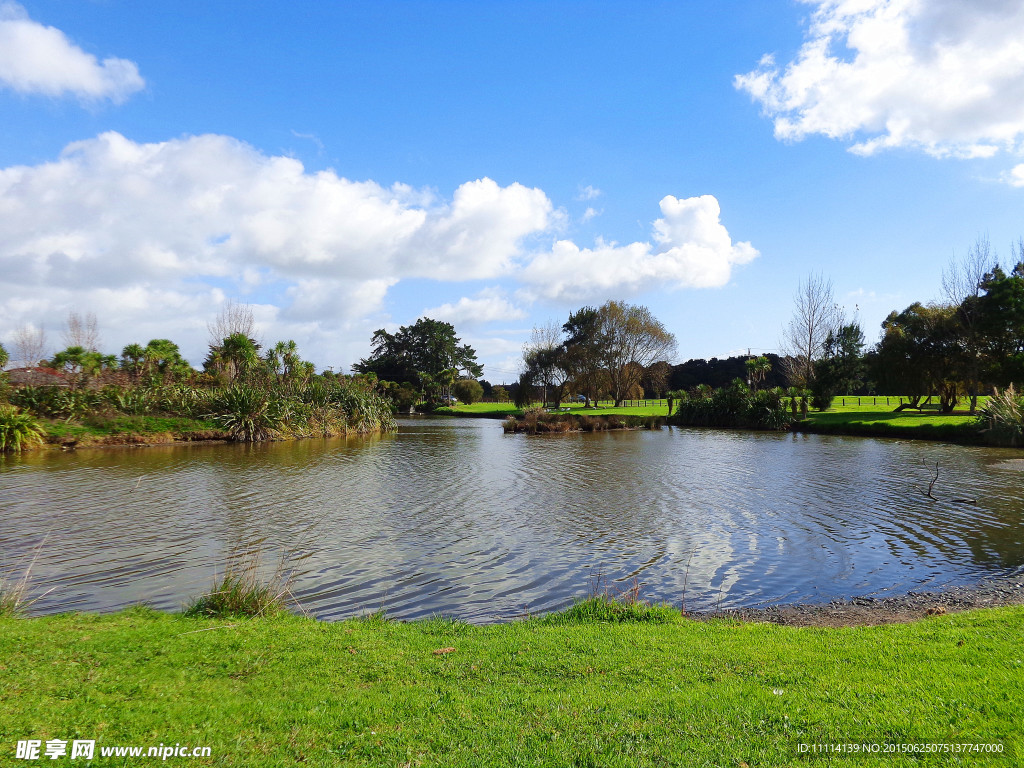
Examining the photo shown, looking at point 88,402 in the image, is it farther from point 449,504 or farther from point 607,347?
point 607,347

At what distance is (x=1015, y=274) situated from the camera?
35.6 meters

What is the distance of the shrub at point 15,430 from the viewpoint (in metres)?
22.1

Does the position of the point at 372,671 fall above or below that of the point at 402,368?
below

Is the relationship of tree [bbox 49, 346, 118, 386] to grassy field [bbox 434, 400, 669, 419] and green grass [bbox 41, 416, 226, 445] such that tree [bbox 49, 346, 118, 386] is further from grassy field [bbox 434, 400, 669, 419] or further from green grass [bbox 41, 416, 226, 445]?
grassy field [bbox 434, 400, 669, 419]

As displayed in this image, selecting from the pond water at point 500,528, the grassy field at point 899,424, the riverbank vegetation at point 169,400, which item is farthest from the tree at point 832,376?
the riverbank vegetation at point 169,400

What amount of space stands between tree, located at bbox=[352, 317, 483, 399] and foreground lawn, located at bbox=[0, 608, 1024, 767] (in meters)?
76.9

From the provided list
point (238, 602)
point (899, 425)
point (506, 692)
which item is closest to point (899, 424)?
point (899, 425)

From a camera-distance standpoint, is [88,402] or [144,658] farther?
[88,402]

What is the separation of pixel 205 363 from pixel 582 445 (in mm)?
25549

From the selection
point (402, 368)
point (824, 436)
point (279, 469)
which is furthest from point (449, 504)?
point (402, 368)

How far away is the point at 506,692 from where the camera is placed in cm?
441

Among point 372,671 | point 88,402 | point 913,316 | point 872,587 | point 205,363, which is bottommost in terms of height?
point 872,587

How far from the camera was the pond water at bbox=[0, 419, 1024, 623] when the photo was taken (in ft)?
27.8

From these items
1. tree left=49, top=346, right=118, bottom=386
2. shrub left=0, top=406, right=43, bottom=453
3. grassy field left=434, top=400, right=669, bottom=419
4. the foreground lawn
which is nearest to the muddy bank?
the foreground lawn
